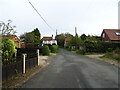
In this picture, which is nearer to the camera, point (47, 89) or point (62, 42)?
point (47, 89)

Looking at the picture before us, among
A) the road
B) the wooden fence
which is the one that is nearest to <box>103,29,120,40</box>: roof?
the road

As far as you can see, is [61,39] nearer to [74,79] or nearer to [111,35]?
[111,35]

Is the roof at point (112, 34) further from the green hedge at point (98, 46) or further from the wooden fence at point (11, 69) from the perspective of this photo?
the wooden fence at point (11, 69)

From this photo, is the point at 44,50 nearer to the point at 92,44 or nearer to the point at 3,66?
the point at 92,44

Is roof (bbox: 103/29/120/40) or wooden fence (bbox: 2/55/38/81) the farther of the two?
roof (bbox: 103/29/120/40)

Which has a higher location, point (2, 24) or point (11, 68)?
point (2, 24)

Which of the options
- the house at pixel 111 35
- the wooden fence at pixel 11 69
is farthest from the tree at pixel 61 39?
the wooden fence at pixel 11 69

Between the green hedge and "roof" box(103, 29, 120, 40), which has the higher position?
"roof" box(103, 29, 120, 40)

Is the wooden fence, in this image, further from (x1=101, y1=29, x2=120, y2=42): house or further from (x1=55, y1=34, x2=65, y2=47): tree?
(x1=55, y1=34, x2=65, y2=47): tree

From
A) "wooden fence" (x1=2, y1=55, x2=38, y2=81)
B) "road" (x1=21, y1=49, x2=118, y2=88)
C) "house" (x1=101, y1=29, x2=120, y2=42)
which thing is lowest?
"road" (x1=21, y1=49, x2=118, y2=88)

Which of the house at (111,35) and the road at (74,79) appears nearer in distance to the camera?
the road at (74,79)

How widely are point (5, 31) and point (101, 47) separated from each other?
27082 mm

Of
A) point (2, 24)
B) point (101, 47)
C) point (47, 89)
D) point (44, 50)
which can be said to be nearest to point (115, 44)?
point (101, 47)

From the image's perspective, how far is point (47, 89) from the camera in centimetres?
639
